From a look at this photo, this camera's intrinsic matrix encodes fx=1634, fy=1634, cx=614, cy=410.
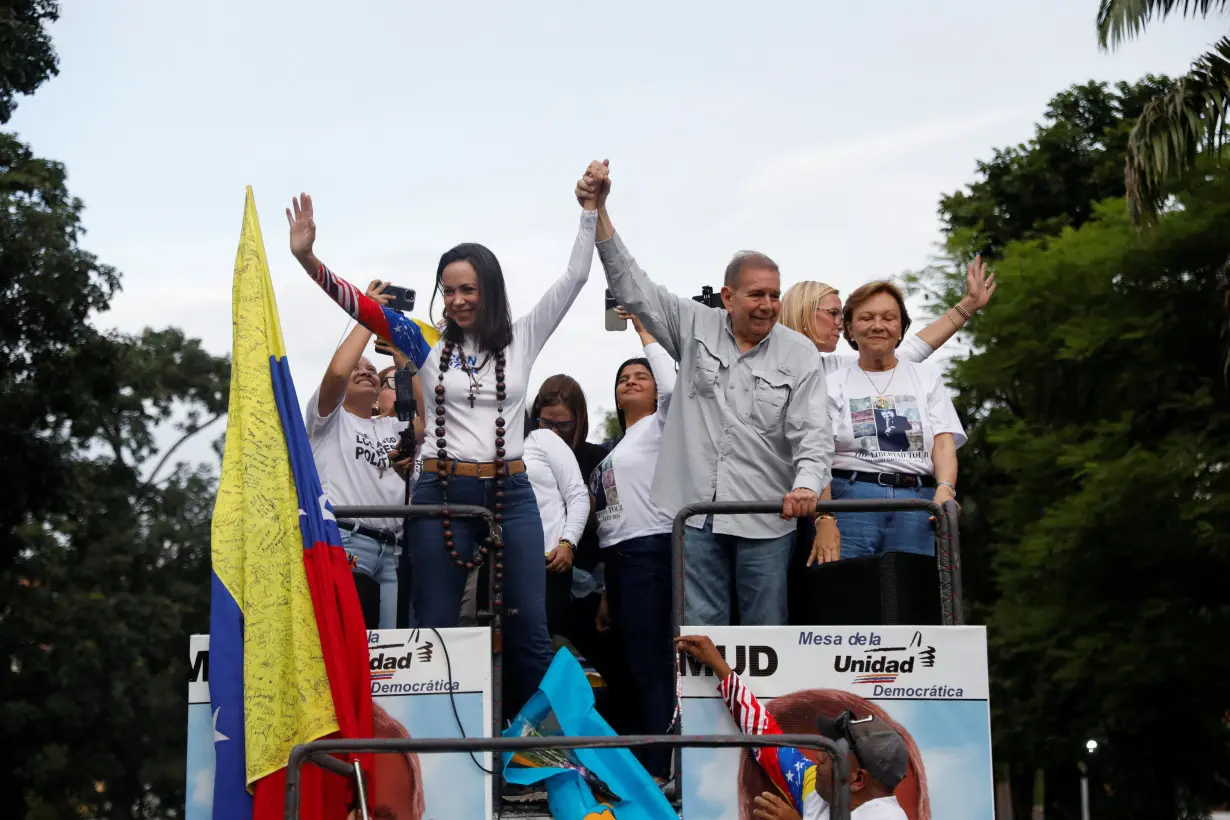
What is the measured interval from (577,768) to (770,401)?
1707 mm

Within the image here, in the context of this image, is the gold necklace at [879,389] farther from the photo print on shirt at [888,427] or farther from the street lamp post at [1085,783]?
the street lamp post at [1085,783]

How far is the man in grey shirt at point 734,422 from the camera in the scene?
6117 millimetres

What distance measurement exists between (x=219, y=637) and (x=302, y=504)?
19.4 inches

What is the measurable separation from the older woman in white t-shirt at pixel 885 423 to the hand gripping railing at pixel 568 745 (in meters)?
2.32

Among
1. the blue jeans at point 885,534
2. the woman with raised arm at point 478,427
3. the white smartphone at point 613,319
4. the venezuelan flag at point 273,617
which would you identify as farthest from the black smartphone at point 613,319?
the venezuelan flag at point 273,617

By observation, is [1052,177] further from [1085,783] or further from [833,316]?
[833,316]

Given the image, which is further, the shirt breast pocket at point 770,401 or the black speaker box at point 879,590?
the shirt breast pocket at point 770,401

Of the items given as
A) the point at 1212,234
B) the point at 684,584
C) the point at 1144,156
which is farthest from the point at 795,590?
the point at 1212,234

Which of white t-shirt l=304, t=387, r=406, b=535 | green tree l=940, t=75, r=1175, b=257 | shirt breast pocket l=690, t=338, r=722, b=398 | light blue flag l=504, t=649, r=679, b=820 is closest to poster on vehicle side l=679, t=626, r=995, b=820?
light blue flag l=504, t=649, r=679, b=820

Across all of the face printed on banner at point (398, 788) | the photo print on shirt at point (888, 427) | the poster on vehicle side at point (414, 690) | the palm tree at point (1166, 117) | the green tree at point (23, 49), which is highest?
the green tree at point (23, 49)

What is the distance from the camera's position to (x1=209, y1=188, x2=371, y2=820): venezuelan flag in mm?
5074

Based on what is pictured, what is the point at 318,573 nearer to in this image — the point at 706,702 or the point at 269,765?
the point at 269,765

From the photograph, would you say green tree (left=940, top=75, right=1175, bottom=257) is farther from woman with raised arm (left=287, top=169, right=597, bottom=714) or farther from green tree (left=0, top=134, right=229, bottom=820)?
woman with raised arm (left=287, top=169, right=597, bottom=714)

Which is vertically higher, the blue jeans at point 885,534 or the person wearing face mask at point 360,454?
the person wearing face mask at point 360,454
